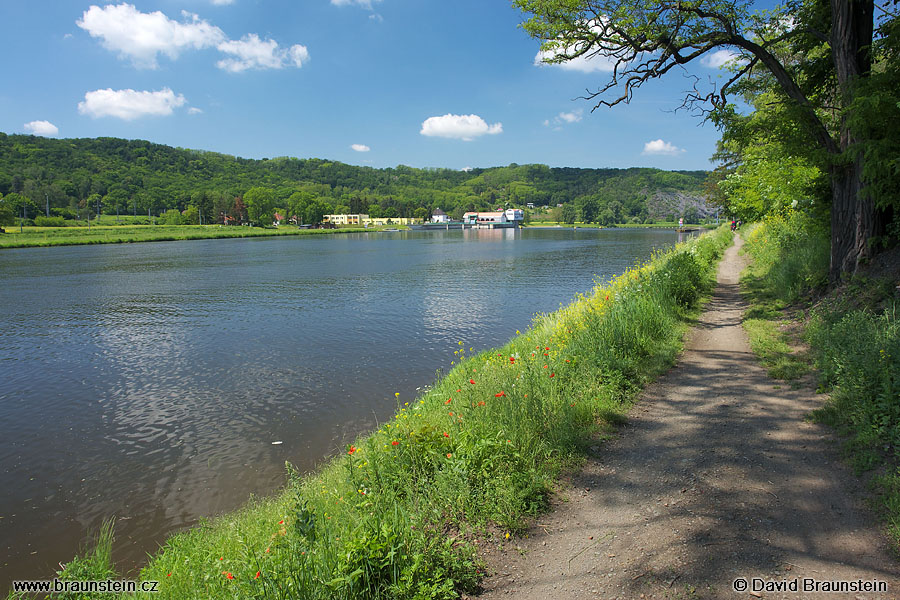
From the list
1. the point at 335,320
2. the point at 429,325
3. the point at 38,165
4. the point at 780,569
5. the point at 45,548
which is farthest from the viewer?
the point at 38,165

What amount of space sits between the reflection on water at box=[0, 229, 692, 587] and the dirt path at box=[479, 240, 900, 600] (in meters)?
5.60

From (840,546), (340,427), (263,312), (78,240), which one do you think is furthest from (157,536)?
(78,240)

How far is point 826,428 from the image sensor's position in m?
5.60

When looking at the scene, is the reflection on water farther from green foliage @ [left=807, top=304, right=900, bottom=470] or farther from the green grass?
green foliage @ [left=807, top=304, right=900, bottom=470]

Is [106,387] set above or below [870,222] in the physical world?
below

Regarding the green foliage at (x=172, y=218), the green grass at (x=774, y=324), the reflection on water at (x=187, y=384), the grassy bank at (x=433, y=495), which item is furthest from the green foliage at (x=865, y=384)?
the green foliage at (x=172, y=218)

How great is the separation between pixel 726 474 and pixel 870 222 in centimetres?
815

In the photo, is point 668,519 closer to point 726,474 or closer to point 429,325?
point 726,474

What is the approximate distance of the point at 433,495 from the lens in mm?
4730

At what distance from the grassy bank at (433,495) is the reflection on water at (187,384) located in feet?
5.08

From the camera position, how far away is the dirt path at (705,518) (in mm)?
3543

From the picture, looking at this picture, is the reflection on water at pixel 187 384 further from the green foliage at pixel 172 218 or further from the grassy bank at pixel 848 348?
the green foliage at pixel 172 218

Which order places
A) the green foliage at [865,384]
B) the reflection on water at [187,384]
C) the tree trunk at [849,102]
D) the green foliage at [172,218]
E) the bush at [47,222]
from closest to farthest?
the green foliage at [865,384] → the reflection on water at [187,384] → the tree trunk at [849,102] → the bush at [47,222] → the green foliage at [172,218]

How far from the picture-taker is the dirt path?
3543 millimetres
